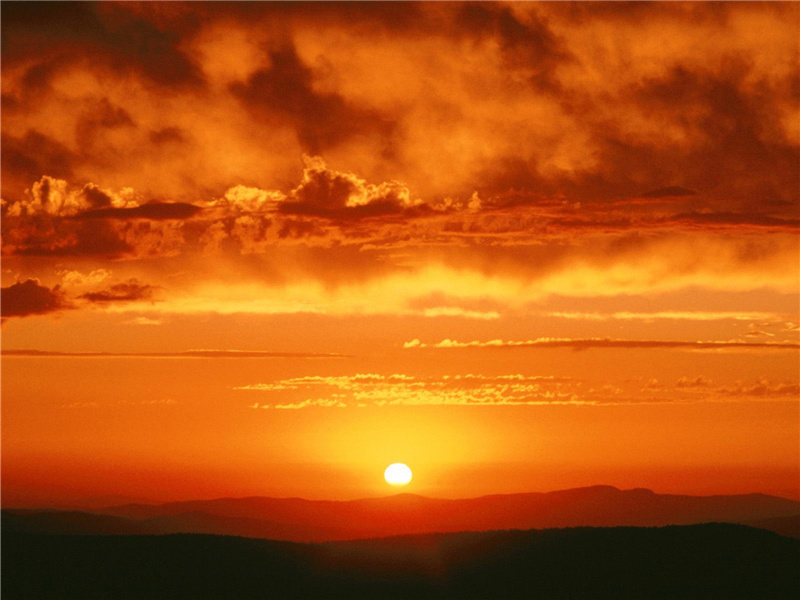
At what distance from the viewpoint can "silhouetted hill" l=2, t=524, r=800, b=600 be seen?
4555 inches

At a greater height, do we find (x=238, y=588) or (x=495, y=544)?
(x=495, y=544)

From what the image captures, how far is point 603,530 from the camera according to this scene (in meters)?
135

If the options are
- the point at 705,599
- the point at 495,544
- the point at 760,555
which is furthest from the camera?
the point at 495,544

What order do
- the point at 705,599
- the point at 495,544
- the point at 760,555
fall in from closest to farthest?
the point at 705,599, the point at 760,555, the point at 495,544

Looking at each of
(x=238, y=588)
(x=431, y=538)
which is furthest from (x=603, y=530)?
(x=238, y=588)

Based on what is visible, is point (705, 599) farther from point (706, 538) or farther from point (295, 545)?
point (295, 545)

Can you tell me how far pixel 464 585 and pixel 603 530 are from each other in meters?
24.7

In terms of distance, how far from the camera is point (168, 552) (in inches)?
4995

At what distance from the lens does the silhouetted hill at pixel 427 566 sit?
380ft

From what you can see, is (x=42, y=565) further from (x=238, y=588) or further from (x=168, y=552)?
(x=238, y=588)

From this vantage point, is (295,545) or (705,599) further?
(295,545)

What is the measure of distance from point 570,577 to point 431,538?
21.3 metres

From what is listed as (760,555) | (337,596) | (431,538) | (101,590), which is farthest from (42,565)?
(760,555)

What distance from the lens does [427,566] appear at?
408 feet
